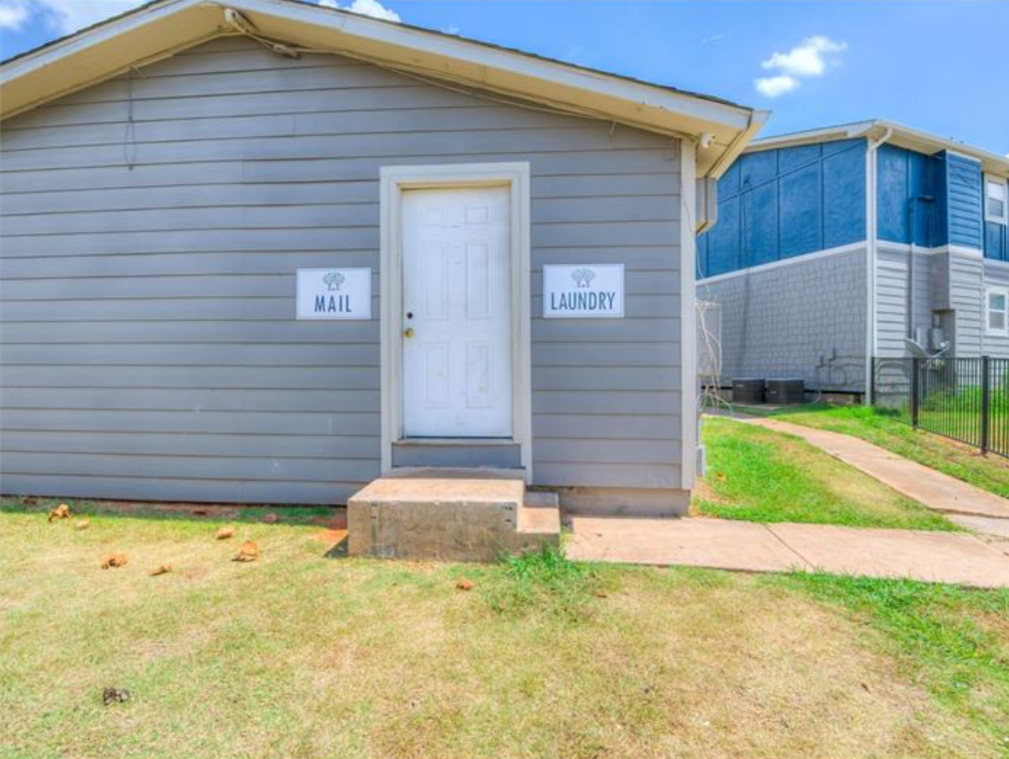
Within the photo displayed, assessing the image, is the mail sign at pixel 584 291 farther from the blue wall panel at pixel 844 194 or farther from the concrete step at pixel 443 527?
the blue wall panel at pixel 844 194

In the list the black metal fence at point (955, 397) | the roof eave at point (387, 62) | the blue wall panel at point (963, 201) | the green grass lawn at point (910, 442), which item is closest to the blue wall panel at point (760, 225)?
the blue wall panel at point (963, 201)

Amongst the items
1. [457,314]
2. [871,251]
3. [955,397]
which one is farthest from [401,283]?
[871,251]

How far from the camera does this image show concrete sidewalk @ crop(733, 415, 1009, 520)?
3.87 m

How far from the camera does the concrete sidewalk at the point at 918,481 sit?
12.7 feet

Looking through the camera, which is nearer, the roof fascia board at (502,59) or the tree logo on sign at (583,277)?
the roof fascia board at (502,59)

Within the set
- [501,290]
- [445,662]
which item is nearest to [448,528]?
[445,662]

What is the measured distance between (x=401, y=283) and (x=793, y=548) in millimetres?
3163

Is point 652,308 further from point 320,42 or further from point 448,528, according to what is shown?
point 320,42

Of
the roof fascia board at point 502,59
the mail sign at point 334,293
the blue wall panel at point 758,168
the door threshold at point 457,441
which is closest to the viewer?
the roof fascia board at point 502,59

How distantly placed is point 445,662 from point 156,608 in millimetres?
1462

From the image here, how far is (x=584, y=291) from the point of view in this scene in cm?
366

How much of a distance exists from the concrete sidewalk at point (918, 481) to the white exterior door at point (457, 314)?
137 inches

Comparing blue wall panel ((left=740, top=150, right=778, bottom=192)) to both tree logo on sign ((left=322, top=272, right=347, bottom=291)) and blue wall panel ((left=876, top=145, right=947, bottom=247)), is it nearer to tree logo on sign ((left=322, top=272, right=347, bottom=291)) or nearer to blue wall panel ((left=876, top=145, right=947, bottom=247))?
blue wall panel ((left=876, top=145, right=947, bottom=247))

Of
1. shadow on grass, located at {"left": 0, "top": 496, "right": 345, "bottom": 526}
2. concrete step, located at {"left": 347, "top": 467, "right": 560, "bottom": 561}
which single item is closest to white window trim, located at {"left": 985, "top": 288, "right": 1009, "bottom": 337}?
concrete step, located at {"left": 347, "top": 467, "right": 560, "bottom": 561}
